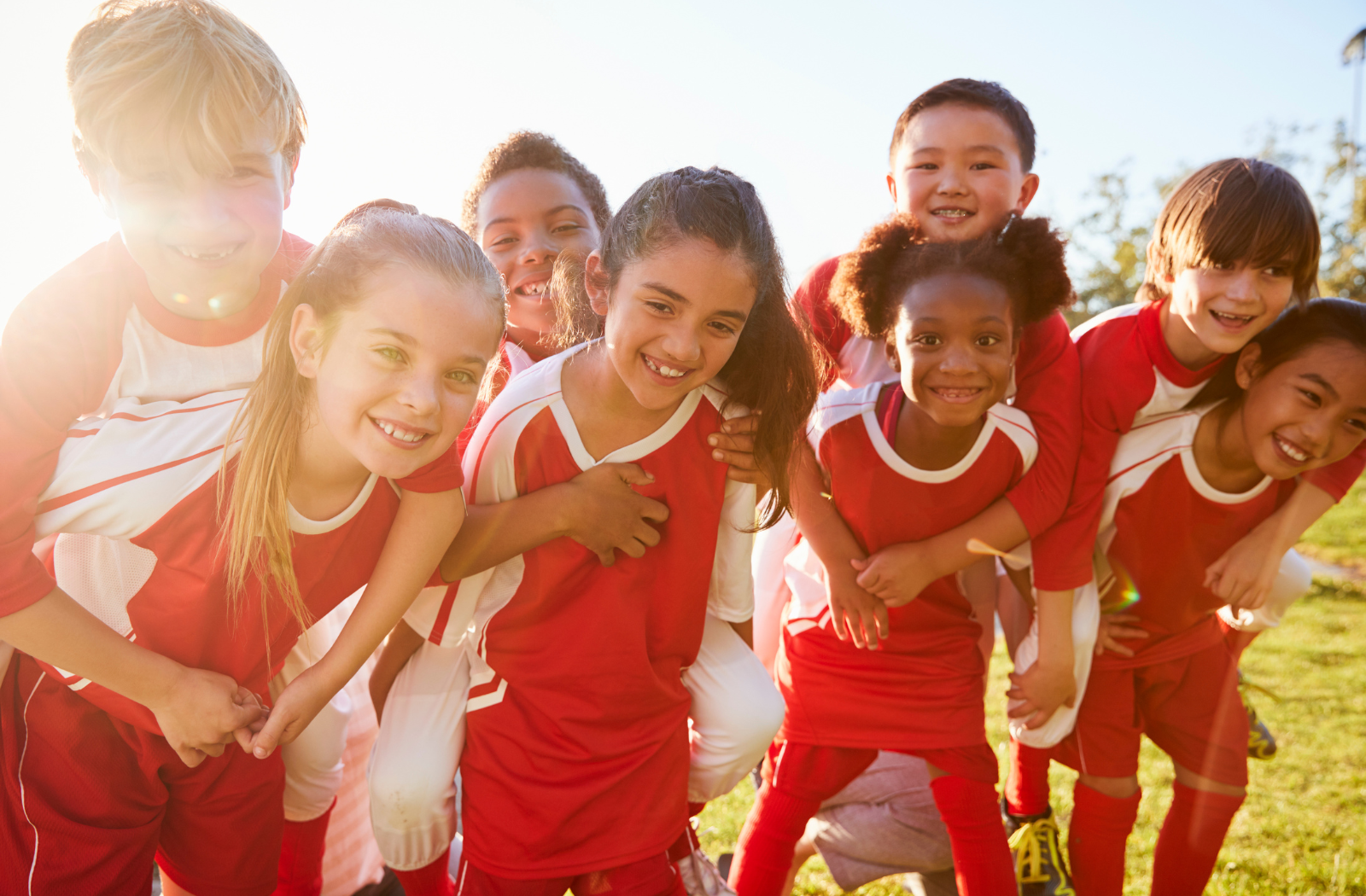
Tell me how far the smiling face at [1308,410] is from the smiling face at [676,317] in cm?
146

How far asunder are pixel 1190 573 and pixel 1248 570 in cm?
14

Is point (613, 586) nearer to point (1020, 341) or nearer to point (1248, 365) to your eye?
point (1020, 341)

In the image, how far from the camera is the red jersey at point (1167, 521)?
2.34 m

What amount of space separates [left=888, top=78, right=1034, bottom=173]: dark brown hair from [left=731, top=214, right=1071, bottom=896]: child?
532 millimetres

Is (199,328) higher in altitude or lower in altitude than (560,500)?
higher

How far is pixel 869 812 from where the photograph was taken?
2.73 m

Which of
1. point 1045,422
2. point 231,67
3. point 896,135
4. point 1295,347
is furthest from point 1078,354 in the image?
point 231,67

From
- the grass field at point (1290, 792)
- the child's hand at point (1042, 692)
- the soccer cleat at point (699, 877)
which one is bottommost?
the grass field at point (1290, 792)

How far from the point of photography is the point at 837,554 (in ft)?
7.51

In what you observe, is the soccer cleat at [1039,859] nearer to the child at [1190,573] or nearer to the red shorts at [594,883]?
the child at [1190,573]

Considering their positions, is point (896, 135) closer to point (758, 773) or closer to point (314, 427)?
point (314, 427)

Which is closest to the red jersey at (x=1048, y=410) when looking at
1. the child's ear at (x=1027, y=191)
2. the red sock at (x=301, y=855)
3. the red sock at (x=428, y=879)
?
the child's ear at (x=1027, y=191)

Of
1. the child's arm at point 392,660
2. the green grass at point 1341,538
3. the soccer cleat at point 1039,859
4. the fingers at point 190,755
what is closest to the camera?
the fingers at point 190,755

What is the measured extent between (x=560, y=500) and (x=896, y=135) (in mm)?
1753
